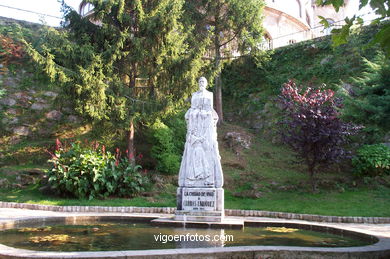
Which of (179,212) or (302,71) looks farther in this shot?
(302,71)

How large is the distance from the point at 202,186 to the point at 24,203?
6.73m

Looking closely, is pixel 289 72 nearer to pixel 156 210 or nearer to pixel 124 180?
pixel 124 180

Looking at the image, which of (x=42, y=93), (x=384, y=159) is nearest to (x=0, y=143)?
(x=42, y=93)

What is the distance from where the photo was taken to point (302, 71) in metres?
22.7

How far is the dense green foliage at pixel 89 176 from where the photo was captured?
42.6ft

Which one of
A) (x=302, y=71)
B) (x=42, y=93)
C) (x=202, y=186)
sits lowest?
(x=202, y=186)

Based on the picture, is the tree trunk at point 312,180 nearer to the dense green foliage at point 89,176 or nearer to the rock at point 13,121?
the dense green foliage at point 89,176

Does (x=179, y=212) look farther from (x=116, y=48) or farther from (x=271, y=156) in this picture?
(x=271, y=156)

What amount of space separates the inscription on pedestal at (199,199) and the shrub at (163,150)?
689 centimetres

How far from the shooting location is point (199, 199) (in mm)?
8602

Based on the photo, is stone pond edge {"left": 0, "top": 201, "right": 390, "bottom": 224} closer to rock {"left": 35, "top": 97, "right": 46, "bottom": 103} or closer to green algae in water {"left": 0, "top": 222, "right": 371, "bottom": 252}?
green algae in water {"left": 0, "top": 222, "right": 371, "bottom": 252}

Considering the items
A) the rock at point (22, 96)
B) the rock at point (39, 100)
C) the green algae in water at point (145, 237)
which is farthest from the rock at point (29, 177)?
the green algae in water at point (145, 237)

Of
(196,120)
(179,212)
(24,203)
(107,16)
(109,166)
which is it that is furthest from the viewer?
(107,16)

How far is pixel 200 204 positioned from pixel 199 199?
0.12 m
